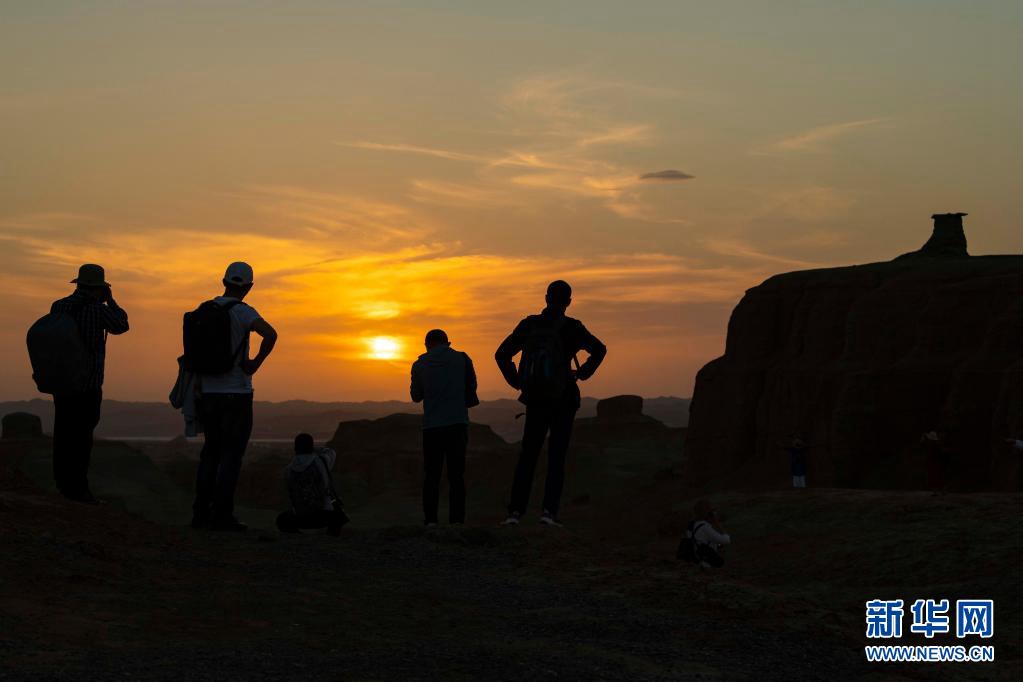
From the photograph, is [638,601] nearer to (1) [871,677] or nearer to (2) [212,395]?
(1) [871,677]

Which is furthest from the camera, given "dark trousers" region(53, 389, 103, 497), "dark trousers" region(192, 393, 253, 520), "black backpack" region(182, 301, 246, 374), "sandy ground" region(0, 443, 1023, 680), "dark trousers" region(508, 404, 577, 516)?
"dark trousers" region(508, 404, 577, 516)

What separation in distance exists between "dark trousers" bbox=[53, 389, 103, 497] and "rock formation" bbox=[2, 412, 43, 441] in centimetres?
7704

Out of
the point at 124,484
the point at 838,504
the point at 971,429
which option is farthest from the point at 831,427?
the point at 124,484

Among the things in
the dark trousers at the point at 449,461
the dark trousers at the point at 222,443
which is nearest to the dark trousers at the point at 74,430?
the dark trousers at the point at 222,443

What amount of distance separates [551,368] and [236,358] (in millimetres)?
2720

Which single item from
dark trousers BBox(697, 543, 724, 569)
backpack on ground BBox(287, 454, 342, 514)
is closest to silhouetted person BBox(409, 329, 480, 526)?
backpack on ground BBox(287, 454, 342, 514)

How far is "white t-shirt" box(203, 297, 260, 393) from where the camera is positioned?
435 inches

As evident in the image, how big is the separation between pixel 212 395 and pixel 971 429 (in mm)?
34139

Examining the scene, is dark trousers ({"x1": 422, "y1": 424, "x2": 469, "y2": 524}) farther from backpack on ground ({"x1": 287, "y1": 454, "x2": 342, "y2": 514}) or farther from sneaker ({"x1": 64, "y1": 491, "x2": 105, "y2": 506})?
sneaker ({"x1": 64, "y1": 491, "x2": 105, "y2": 506})

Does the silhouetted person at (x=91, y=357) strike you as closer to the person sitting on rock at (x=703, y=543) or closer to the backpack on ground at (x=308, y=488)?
the backpack on ground at (x=308, y=488)

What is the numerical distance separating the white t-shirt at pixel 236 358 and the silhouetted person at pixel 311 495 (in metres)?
1.03

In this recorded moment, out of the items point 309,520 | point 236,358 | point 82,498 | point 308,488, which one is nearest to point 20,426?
point 82,498

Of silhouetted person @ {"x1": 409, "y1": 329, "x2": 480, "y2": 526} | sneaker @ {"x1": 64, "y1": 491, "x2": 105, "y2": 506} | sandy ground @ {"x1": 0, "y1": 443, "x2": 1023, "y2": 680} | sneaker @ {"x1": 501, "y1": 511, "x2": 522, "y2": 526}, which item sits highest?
silhouetted person @ {"x1": 409, "y1": 329, "x2": 480, "y2": 526}

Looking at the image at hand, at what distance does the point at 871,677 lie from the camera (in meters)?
7.46
